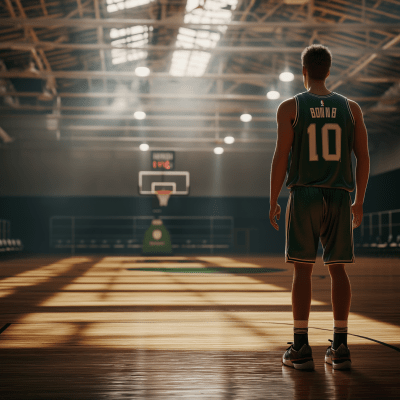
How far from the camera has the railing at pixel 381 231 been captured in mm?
16250

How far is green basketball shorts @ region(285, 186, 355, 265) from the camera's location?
2.26 metres

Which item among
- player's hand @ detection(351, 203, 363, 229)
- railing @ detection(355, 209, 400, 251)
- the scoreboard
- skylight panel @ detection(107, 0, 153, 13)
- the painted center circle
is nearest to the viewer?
player's hand @ detection(351, 203, 363, 229)

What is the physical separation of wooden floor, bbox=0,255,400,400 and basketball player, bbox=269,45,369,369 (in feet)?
0.78

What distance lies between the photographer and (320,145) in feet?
7.68

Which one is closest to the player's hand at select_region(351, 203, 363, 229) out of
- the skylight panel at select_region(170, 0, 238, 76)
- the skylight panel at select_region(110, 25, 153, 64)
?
the skylight panel at select_region(170, 0, 238, 76)

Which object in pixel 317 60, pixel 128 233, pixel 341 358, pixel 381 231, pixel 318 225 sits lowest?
pixel 341 358

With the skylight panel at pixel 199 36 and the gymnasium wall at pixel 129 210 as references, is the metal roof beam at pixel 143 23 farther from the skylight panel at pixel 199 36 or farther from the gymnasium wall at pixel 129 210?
the gymnasium wall at pixel 129 210

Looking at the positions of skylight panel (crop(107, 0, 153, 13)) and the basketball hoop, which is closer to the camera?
skylight panel (crop(107, 0, 153, 13))

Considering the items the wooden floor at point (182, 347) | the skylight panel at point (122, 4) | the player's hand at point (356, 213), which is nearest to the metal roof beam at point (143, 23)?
the skylight panel at point (122, 4)

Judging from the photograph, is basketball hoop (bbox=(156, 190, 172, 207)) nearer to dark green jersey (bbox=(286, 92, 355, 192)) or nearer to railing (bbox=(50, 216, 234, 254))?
railing (bbox=(50, 216, 234, 254))

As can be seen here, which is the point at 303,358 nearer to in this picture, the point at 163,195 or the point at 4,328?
the point at 4,328

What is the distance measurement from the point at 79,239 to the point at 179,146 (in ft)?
17.0

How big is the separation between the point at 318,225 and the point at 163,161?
1370 centimetres

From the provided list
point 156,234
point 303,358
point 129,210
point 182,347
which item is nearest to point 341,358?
point 303,358
